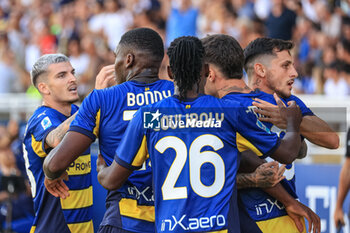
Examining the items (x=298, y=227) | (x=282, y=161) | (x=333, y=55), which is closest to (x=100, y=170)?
(x=282, y=161)

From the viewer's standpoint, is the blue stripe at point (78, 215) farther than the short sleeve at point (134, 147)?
Yes

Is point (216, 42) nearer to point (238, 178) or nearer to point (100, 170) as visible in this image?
point (238, 178)

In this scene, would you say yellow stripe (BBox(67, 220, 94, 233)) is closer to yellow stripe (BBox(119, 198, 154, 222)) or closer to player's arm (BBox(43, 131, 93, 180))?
yellow stripe (BBox(119, 198, 154, 222))

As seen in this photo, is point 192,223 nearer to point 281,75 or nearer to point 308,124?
point 308,124

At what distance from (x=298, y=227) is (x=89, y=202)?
179 centimetres

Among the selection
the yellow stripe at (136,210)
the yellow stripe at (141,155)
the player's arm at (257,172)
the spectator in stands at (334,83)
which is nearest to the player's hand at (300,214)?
the player's arm at (257,172)

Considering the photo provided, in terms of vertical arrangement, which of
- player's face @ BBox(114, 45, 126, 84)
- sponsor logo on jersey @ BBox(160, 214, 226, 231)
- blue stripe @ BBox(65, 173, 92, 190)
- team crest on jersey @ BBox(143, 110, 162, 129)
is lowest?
blue stripe @ BBox(65, 173, 92, 190)

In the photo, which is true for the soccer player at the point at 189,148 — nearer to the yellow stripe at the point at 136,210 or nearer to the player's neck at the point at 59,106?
the yellow stripe at the point at 136,210

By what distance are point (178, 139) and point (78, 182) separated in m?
1.64

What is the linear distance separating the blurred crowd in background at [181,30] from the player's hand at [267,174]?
6807 millimetres

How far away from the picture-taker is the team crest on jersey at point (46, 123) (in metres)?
Answer: 4.76

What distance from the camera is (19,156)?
9.81 metres

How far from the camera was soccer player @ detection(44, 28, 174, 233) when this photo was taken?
3.98 meters

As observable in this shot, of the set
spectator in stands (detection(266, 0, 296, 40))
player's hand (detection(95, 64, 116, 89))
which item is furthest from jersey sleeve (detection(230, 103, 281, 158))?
spectator in stands (detection(266, 0, 296, 40))
